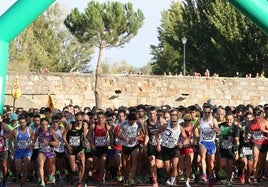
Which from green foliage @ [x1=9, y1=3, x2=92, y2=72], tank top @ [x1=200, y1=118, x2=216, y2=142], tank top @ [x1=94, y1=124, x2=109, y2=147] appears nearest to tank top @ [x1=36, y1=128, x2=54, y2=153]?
tank top @ [x1=94, y1=124, x2=109, y2=147]

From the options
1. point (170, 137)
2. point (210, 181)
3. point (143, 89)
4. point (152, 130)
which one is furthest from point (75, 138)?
point (143, 89)

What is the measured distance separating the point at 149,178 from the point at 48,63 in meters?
47.7

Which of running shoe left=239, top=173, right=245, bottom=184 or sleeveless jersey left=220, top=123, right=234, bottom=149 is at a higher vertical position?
sleeveless jersey left=220, top=123, right=234, bottom=149

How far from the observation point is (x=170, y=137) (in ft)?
49.0

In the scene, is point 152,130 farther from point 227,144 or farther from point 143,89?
point 143,89

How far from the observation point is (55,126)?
1554cm

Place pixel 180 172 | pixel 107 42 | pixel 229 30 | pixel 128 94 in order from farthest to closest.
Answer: pixel 107 42
pixel 229 30
pixel 128 94
pixel 180 172

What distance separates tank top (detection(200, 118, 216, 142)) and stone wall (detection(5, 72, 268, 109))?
1866cm

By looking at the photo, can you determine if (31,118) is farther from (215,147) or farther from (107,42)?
(107,42)

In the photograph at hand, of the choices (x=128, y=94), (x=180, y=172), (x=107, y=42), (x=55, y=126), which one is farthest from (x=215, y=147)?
(x=107, y=42)

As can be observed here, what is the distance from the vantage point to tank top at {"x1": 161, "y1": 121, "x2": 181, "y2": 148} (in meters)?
14.9

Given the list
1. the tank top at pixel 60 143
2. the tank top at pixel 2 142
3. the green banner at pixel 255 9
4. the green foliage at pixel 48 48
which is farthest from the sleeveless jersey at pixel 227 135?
the green foliage at pixel 48 48

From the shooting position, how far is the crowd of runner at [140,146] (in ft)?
49.4

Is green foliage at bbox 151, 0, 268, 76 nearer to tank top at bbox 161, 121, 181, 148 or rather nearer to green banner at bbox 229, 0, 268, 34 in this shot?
tank top at bbox 161, 121, 181, 148
